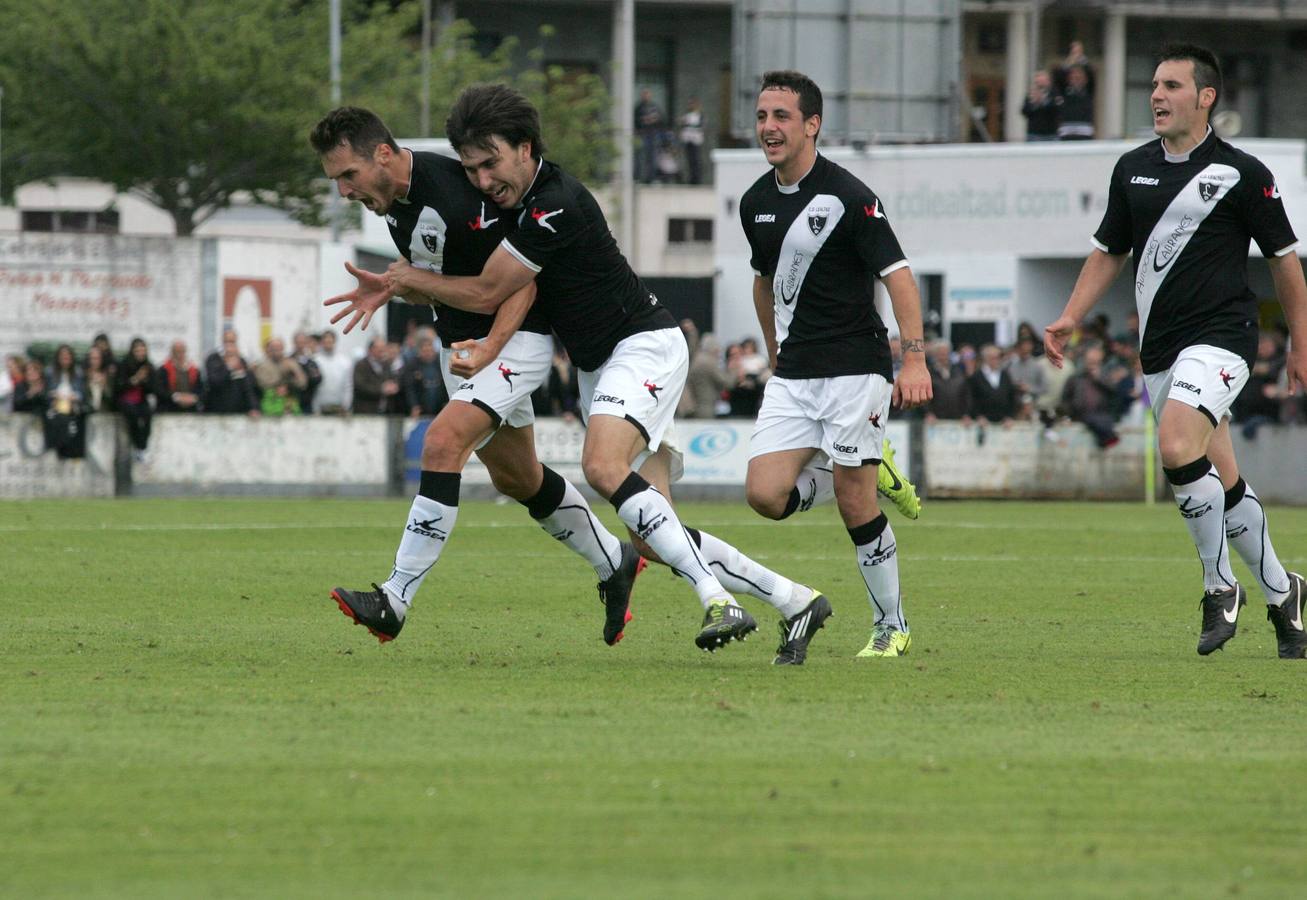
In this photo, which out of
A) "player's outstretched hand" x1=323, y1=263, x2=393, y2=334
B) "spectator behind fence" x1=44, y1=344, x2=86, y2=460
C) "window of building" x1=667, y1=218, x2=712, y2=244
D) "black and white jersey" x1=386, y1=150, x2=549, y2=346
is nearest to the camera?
"black and white jersey" x1=386, y1=150, x2=549, y2=346

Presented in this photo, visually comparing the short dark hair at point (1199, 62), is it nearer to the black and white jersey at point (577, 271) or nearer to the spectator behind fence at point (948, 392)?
the black and white jersey at point (577, 271)

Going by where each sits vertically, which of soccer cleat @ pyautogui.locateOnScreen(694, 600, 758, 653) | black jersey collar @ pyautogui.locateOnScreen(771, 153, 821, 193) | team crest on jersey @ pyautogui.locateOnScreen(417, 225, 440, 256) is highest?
black jersey collar @ pyautogui.locateOnScreen(771, 153, 821, 193)

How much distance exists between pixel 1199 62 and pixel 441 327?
10.5 feet

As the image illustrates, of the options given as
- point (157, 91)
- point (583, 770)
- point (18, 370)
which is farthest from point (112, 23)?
point (583, 770)

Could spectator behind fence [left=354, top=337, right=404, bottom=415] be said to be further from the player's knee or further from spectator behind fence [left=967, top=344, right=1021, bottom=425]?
the player's knee

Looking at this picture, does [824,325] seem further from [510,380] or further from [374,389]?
[374,389]

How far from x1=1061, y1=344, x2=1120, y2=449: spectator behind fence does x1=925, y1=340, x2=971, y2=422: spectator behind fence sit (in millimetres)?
1301

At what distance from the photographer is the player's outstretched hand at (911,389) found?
7914 millimetres

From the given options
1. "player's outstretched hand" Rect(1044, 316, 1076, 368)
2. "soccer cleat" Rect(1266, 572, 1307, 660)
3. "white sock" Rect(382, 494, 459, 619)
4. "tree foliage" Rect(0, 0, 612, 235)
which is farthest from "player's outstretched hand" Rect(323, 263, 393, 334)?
"tree foliage" Rect(0, 0, 612, 235)

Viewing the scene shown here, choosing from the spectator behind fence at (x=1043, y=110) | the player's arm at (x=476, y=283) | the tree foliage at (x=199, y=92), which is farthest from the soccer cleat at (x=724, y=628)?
the tree foliage at (x=199, y=92)

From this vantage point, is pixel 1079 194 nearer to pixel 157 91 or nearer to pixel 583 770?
pixel 157 91

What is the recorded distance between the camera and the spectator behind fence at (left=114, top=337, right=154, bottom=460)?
78.3ft

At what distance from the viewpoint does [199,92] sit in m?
39.7

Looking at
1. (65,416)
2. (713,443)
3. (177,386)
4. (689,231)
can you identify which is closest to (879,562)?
(713,443)
